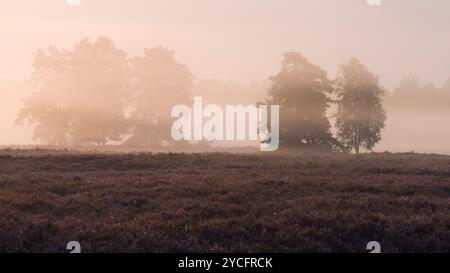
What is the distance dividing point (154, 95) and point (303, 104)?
2347 cm

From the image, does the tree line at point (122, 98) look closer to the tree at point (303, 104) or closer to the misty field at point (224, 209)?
the tree at point (303, 104)

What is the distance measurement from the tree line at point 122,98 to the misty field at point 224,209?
1335 inches

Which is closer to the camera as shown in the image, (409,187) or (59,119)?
(409,187)

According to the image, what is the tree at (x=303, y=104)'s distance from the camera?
5194 cm

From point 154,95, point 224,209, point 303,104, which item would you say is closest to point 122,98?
point 154,95

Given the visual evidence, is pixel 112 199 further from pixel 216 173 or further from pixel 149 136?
pixel 149 136

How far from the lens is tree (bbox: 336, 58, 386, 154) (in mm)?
60312

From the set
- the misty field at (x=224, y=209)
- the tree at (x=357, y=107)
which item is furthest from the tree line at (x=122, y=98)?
the misty field at (x=224, y=209)

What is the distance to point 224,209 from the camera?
16.3 meters


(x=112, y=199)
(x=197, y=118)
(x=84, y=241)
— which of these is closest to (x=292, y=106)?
(x=197, y=118)

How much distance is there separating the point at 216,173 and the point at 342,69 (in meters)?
42.3

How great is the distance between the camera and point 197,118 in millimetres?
76625

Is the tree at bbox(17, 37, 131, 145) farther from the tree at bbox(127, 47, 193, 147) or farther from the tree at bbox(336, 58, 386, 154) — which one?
the tree at bbox(336, 58, 386, 154)
